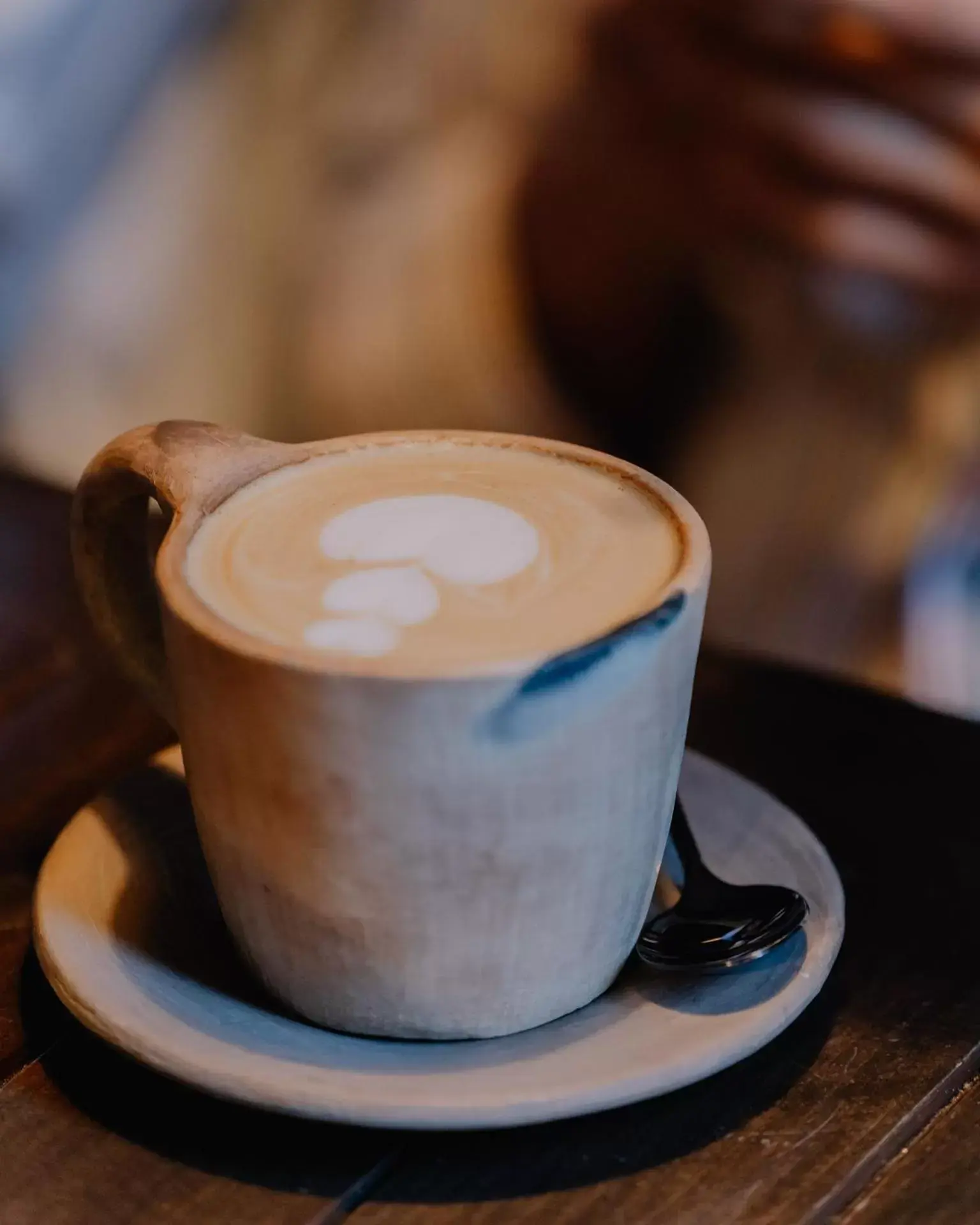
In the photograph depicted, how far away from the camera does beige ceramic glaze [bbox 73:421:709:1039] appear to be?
41 centimetres

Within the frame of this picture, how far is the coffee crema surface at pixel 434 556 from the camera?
0.43m

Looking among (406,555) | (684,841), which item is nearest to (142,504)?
(406,555)

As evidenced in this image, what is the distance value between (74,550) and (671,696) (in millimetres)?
256

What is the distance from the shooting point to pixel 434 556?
47 centimetres

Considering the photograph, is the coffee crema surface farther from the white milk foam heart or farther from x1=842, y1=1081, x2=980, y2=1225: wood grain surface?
x1=842, y1=1081, x2=980, y2=1225: wood grain surface

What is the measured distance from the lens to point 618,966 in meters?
0.49

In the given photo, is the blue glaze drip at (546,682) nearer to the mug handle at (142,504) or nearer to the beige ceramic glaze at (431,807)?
the beige ceramic glaze at (431,807)

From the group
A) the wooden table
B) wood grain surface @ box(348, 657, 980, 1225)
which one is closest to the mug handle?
the wooden table

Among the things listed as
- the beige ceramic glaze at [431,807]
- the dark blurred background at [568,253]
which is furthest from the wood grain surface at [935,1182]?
the dark blurred background at [568,253]

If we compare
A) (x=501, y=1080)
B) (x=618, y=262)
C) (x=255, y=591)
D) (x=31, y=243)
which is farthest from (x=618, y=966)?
(x=31, y=243)

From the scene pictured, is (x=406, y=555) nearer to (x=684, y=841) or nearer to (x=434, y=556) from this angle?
(x=434, y=556)

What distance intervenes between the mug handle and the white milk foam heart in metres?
0.05

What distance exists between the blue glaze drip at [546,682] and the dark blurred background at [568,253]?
46 centimetres

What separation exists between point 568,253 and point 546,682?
63 cm
